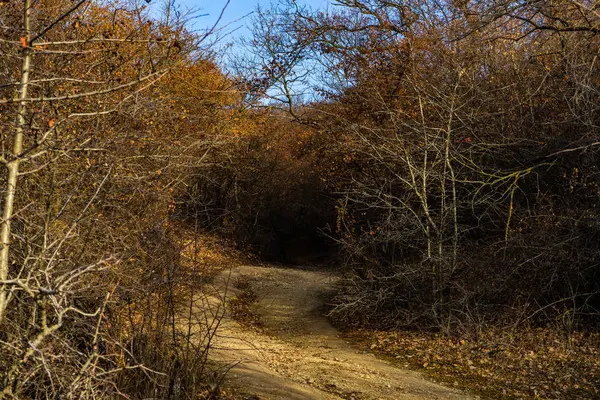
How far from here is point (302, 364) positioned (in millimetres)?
9305

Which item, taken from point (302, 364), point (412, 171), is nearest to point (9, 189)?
point (302, 364)

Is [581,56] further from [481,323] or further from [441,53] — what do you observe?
[481,323]

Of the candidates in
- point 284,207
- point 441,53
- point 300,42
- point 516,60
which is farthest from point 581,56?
point 284,207

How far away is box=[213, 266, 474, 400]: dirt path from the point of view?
7.03 m

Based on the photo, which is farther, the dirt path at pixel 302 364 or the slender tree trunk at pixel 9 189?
the dirt path at pixel 302 364

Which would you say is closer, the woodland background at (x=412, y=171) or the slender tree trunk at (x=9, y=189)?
the slender tree trunk at (x=9, y=189)

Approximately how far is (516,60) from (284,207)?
57.6ft

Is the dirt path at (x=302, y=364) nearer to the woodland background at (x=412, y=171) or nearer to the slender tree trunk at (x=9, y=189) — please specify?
the woodland background at (x=412, y=171)

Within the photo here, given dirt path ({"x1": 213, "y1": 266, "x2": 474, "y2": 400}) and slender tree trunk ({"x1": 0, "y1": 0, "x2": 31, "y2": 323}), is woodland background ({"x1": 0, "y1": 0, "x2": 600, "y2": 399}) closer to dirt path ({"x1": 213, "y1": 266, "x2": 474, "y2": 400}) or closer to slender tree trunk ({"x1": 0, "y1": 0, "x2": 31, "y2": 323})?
dirt path ({"x1": 213, "y1": 266, "x2": 474, "y2": 400})

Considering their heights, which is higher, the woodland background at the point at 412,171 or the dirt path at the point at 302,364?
the woodland background at the point at 412,171

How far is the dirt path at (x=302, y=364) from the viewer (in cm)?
703

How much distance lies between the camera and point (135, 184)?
8.16 meters

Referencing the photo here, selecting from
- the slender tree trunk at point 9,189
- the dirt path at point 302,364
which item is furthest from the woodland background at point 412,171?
the slender tree trunk at point 9,189

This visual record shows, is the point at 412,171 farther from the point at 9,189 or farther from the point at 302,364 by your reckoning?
the point at 9,189
